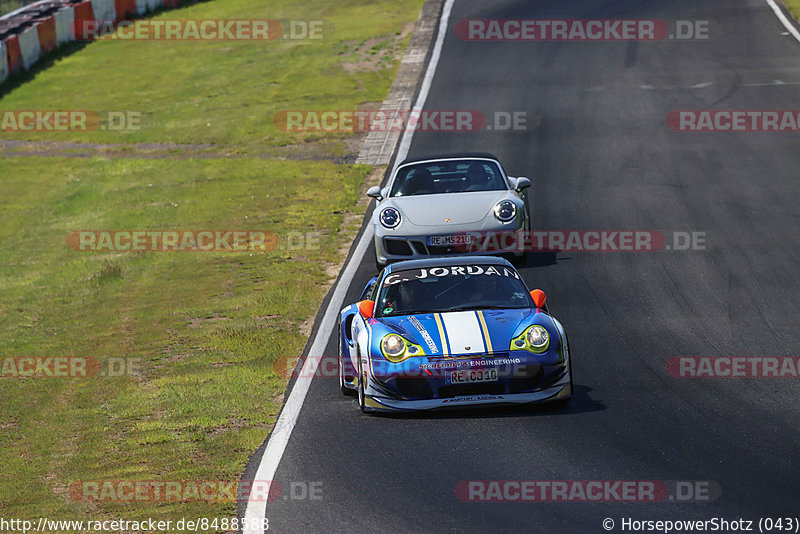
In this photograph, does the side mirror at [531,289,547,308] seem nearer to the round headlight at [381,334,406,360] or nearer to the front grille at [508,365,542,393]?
the front grille at [508,365,542,393]

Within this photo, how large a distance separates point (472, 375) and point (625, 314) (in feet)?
12.7

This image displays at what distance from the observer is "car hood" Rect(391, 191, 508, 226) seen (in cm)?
1448

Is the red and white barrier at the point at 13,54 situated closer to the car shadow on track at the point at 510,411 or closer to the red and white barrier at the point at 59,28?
the red and white barrier at the point at 59,28

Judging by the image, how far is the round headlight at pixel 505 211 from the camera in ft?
47.5

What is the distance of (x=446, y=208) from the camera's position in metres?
14.7

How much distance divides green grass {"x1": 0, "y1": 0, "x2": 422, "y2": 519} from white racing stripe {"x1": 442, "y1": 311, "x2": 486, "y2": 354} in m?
1.85

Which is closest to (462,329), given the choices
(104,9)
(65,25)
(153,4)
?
(65,25)

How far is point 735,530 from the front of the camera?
6.64 metres

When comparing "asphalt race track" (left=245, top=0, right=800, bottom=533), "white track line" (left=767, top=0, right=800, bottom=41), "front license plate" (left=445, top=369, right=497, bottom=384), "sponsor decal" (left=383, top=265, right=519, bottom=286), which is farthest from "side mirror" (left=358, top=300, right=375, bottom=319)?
"white track line" (left=767, top=0, right=800, bottom=41)

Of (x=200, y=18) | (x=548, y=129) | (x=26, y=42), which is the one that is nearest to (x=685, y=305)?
(x=548, y=129)

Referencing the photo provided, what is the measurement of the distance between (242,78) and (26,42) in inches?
253

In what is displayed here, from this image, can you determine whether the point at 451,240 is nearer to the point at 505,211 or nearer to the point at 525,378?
the point at 505,211

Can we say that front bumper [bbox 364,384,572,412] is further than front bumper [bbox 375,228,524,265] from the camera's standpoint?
No

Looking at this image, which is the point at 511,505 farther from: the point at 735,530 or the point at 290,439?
the point at 290,439
